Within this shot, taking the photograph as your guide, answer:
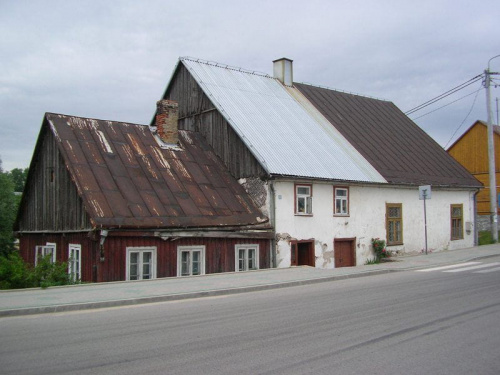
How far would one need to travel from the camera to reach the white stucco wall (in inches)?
810

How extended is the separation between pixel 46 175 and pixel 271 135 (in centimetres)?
902

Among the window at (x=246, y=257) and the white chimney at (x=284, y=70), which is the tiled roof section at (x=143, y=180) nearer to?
the window at (x=246, y=257)

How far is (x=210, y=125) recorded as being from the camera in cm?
2352

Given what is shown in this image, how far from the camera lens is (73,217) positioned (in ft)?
57.7

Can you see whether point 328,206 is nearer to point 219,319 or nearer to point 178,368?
point 219,319

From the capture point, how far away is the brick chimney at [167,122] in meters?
21.7

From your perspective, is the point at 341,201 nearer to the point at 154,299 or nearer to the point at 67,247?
the point at 67,247

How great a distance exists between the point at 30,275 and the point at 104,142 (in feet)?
22.5

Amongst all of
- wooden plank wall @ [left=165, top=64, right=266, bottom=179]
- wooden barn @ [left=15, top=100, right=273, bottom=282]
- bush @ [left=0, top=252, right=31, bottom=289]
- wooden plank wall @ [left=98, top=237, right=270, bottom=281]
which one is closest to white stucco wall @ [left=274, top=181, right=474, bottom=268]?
wooden barn @ [left=15, top=100, right=273, bottom=282]

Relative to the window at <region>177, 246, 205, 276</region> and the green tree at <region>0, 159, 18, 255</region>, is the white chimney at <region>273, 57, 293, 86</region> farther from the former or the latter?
the green tree at <region>0, 159, 18, 255</region>

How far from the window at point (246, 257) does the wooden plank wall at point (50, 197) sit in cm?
541

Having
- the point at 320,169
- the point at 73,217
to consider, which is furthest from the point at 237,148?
the point at 73,217

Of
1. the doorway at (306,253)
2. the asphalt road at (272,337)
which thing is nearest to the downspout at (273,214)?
the doorway at (306,253)

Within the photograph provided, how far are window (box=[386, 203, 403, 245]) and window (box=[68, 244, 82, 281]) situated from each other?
14179mm
